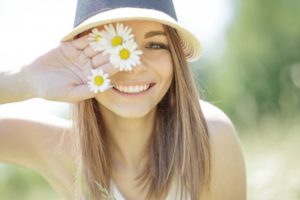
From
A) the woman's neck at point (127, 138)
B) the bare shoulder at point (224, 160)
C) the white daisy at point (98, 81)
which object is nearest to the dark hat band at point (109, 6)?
the white daisy at point (98, 81)

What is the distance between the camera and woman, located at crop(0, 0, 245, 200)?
4273mm

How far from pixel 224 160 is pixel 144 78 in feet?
2.57

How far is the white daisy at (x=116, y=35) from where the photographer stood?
4.21m

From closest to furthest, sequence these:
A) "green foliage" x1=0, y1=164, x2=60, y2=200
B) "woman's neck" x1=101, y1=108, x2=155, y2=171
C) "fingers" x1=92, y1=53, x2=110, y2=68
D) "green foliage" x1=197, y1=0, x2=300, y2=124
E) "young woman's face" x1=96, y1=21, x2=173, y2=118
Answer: "fingers" x1=92, y1=53, x2=110, y2=68
"young woman's face" x1=96, y1=21, x2=173, y2=118
"woman's neck" x1=101, y1=108, x2=155, y2=171
"green foliage" x1=197, y1=0, x2=300, y2=124
"green foliage" x1=0, y1=164, x2=60, y2=200

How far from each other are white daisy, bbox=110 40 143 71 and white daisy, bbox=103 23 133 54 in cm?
3

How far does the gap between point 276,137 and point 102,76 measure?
2.89 metres

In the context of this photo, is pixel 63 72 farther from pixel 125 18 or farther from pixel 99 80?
pixel 125 18

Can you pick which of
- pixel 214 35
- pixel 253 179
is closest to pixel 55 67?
pixel 253 179

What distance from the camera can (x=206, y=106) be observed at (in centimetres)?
498

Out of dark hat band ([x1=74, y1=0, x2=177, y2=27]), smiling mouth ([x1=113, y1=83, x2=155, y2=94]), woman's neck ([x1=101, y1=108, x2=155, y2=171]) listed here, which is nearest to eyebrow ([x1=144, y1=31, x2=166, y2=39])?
dark hat band ([x1=74, y1=0, x2=177, y2=27])

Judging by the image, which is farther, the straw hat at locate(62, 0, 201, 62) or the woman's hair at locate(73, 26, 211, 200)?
the woman's hair at locate(73, 26, 211, 200)

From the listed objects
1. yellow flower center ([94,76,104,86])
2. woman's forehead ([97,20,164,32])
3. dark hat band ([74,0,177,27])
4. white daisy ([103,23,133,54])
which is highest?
dark hat band ([74,0,177,27])

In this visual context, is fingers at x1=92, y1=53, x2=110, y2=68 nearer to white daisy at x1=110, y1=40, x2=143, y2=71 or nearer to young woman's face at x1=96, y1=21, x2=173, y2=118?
white daisy at x1=110, y1=40, x2=143, y2=71

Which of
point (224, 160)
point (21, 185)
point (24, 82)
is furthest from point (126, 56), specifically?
point (21, 185)
